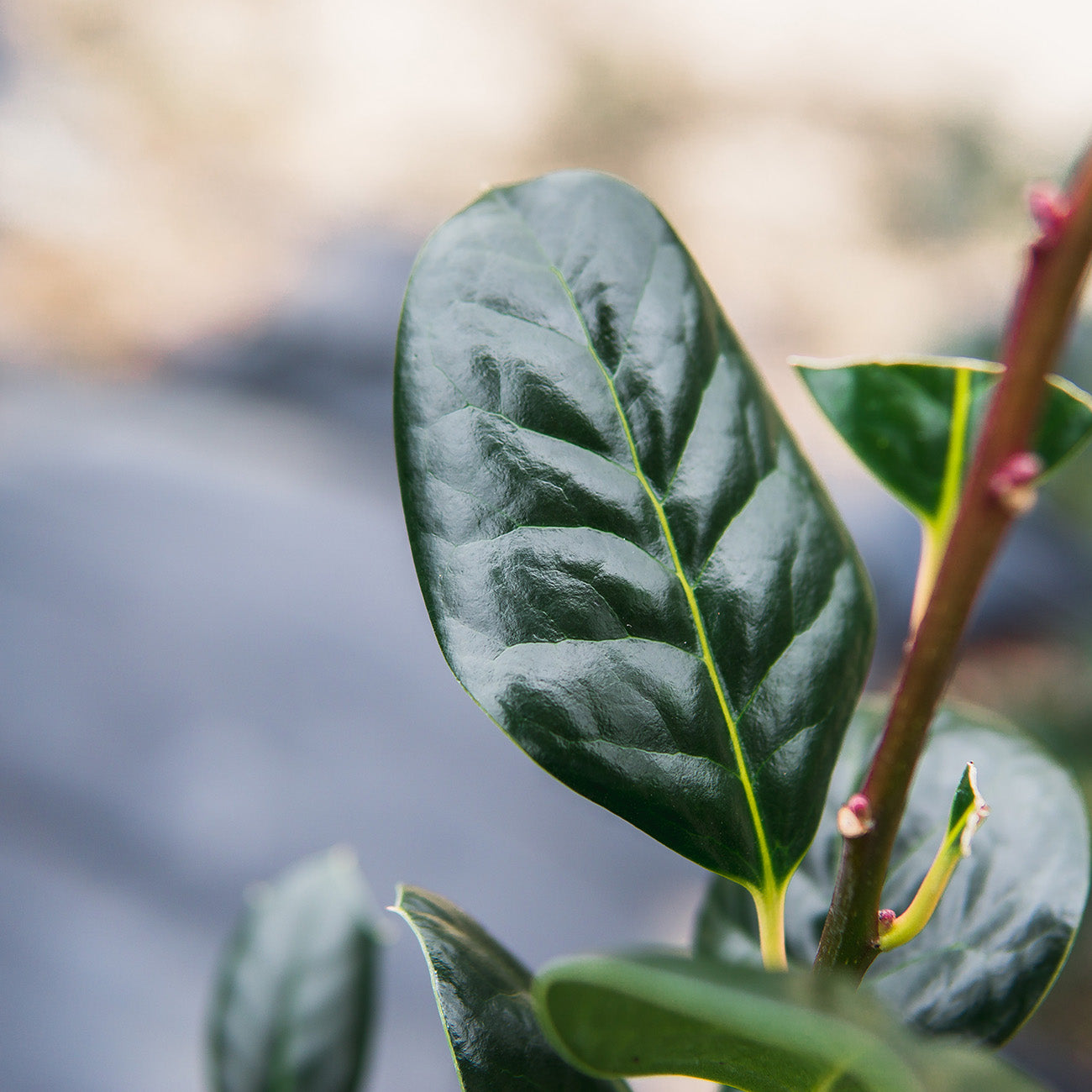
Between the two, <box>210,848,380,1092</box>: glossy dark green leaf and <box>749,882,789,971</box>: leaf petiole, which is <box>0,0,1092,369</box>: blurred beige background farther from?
<box>749,882,789,971</box>: leaf petiole

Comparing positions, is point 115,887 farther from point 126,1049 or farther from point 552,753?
point 552,753

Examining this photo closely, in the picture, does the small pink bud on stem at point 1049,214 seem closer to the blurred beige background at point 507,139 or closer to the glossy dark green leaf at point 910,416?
the glossy dark green leaf at point 910,416

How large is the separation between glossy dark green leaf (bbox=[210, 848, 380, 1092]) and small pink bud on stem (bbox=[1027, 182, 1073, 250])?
0.40 metres

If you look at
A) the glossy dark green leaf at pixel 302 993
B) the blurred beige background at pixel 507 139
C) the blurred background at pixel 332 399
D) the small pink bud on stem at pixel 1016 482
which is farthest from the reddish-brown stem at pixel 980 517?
the blurred beige background at pixel 507 139

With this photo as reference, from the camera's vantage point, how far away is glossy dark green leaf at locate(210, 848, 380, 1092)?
0.45 m

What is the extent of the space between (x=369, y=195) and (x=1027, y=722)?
9.86 ft

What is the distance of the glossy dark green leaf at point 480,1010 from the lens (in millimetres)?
213

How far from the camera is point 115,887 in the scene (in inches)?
52.8

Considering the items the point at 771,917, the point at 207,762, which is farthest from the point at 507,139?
the point at 771,917

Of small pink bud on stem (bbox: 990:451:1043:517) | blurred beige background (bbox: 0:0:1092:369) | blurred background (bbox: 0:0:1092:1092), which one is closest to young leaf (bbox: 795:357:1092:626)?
small pink bud on stem (bbox: 990:451:1043:517)

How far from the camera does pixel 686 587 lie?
0.24m

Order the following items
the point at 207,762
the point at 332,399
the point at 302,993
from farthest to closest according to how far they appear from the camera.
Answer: the point at 332,399 → the point at 207,762 → the point at 302,993

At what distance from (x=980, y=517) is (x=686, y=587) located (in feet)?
0.25

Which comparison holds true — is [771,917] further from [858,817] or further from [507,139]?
[507,139]
